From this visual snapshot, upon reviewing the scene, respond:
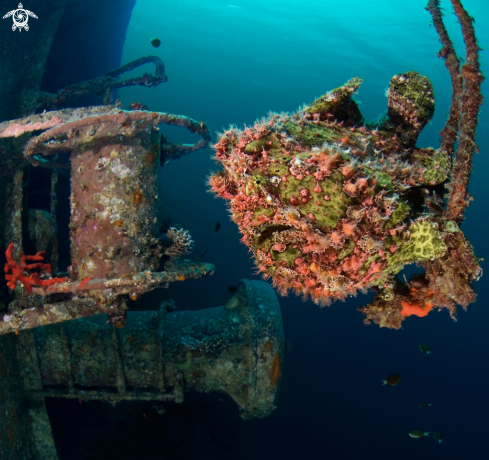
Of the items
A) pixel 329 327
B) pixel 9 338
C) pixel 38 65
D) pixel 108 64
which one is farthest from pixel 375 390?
pixel 108 64

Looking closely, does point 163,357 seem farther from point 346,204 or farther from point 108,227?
point 346,204

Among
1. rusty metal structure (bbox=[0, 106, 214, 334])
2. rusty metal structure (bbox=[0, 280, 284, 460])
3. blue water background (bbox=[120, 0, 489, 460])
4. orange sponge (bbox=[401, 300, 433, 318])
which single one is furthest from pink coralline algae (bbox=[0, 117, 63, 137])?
orange sponge (bbox=[401, 300, 433, 318])

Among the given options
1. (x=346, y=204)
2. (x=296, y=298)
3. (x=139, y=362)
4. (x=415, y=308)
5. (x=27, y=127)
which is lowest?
(x=296, y=298)

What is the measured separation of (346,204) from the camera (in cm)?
230

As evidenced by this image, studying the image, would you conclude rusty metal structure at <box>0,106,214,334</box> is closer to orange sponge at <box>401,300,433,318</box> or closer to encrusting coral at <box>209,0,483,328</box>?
encrusting coral at <box>209,0,483,328</box>

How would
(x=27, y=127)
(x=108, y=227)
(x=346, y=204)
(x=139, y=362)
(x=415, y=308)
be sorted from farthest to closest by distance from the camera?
(x=139, y=362) → (x=27, y=127) → (x=108, y=227) → (x=415, y=308) → (x=346, y=204)

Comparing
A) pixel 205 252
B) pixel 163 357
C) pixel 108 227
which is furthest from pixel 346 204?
pixel 205 252

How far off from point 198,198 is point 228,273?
26.9 feet

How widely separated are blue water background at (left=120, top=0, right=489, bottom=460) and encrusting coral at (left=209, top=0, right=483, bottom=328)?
5.60ft

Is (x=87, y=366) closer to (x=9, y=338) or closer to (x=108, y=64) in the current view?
(x=9, y=338)

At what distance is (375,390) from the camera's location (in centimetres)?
1398

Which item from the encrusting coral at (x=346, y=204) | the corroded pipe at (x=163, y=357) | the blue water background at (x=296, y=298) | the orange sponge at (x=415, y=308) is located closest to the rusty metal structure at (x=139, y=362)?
the corroded pipe at (x=163, y=357)

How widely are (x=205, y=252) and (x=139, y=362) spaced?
9.77ft

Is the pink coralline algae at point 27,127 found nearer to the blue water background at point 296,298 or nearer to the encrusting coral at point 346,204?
the encrusting coral at point 346,204
